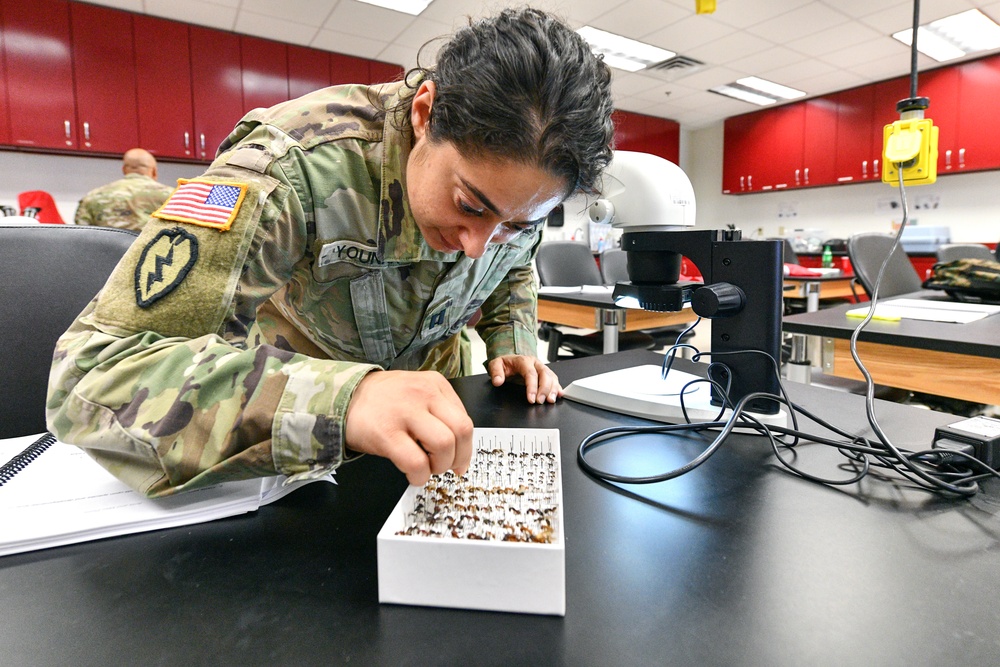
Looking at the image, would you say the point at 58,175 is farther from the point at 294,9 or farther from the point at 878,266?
the point at 878,266

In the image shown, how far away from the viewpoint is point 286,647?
33 cm

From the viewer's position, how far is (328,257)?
0.77 meters

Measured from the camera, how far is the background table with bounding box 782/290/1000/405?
1104 millimetres

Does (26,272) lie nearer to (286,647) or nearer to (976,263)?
(286,647)

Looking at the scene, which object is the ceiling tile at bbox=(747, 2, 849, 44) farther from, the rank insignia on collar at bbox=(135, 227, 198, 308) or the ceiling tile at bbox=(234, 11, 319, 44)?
the rank insignia on collar at bbox=(135, 227, 198, 308)

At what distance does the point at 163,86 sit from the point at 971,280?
506cm

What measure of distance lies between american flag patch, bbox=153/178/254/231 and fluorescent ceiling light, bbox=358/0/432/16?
3.94m

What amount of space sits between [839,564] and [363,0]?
440cm

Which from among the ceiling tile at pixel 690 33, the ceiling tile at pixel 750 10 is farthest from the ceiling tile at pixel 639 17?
the ceiling tile at pixel 750 10

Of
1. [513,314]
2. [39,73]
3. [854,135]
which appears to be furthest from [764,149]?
[39,73]

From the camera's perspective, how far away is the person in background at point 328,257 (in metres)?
0.48

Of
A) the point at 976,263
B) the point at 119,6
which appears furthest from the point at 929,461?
the point at 119,6

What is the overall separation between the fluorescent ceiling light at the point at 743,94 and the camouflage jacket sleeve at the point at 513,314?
5.76 metres

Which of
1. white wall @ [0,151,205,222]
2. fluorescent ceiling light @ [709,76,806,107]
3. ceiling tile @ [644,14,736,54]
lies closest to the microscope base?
ceiling tile @ [644,14,736,54]
